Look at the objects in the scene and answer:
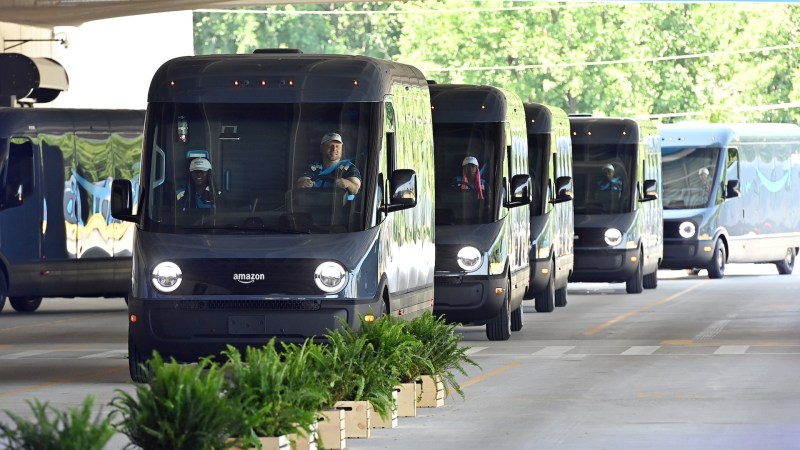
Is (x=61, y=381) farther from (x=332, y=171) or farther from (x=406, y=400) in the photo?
(x=406, y=400)

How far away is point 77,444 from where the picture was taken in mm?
9766

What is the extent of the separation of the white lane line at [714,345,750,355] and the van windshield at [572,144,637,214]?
12090 mm

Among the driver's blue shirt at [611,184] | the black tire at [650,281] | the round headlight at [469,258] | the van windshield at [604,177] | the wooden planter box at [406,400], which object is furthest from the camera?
the black tire at [650,281]

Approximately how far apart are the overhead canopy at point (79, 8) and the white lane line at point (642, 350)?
76.9ft

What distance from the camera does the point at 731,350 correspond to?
73.7 feet

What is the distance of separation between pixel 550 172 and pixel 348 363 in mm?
15362

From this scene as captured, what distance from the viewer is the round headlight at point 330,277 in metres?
17.8

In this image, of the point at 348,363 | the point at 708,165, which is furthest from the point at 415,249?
the point at 708,165

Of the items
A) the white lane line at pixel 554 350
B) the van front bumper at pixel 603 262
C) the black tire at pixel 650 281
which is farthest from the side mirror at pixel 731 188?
the white lane line at pixel 554 350

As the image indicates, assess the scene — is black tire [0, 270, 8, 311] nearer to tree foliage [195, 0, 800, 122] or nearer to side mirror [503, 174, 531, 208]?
side mirror [503, 174, 531, 208]

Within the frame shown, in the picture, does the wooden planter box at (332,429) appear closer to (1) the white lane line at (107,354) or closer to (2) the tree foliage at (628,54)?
(1) the white lane line at (107,354)

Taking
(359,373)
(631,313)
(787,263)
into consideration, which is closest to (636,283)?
(631,313)

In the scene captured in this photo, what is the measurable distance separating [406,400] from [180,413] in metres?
4.53

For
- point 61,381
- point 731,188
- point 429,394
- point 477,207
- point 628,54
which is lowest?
point 61,381
